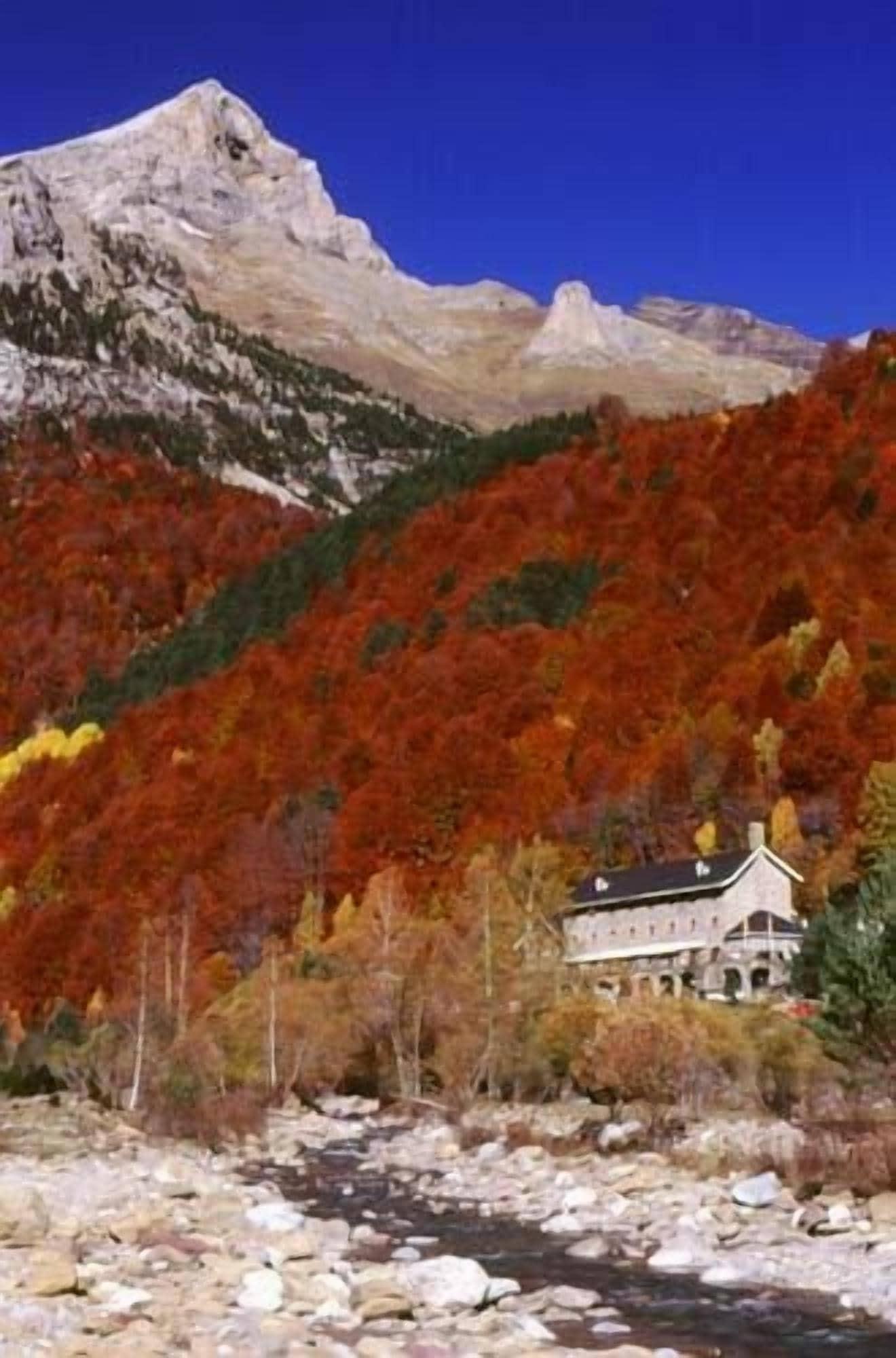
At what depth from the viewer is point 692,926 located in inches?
2813

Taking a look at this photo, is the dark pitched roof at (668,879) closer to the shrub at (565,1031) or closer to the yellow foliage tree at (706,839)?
the yellow foliage tree at (706,839)

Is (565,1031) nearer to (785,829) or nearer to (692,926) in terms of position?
(692,926)

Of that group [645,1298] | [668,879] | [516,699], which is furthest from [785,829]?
[645,1298]

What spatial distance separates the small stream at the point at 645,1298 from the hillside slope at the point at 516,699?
53848 mm

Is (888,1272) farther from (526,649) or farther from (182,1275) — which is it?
(526,649)

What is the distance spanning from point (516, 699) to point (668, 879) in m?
28.9

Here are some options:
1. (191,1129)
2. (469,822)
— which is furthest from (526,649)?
(191,1129)

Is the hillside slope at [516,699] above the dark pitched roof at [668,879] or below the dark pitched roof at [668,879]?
above

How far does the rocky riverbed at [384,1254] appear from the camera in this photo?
17297mm

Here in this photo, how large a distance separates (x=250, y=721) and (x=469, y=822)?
2548 cm

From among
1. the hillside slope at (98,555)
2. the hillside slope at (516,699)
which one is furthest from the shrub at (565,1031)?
the hillside slope at (98,555)

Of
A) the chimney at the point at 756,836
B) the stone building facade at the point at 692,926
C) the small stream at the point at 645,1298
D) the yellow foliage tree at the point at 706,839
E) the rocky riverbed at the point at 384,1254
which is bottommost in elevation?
the small stream at the point at 645,1298

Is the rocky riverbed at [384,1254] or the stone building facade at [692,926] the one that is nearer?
the rocky riverbed at [384,1254]

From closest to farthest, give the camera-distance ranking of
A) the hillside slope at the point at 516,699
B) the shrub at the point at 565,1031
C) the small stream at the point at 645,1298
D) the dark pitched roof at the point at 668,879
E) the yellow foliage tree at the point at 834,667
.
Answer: the small stream at the point at 645,1298 → the shrub at the point at 565,1031 → the dark pitched roof at the point at 668,879 → the yellow foliage tree at the point at 834,667 → the hillside slope at the point at 516,699
